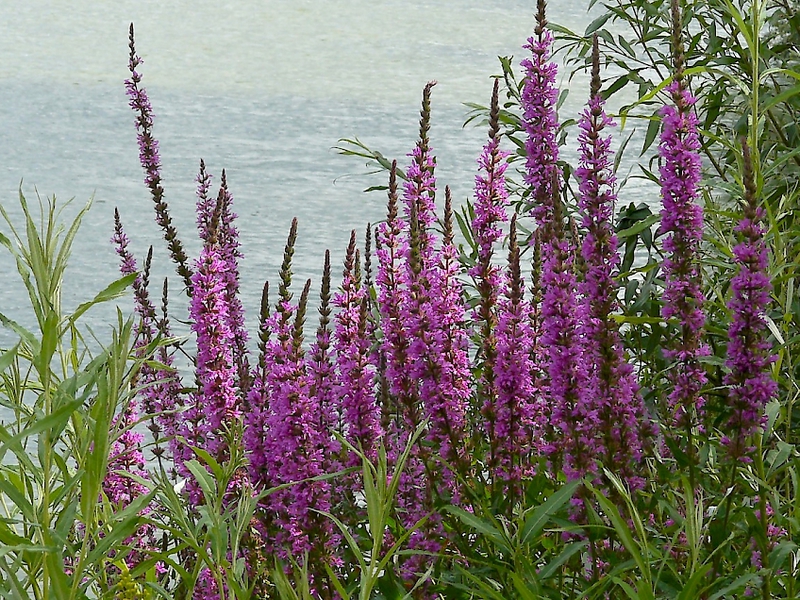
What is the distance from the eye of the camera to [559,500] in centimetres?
114

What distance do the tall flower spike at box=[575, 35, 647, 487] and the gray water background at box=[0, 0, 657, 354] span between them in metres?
2.63

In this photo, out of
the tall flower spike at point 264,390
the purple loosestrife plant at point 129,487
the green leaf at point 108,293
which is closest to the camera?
the green leaf at point 108,293

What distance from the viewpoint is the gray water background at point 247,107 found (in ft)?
15.0

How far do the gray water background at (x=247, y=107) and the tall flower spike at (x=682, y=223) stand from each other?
8.75ft

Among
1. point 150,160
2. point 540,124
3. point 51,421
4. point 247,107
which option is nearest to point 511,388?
point 540,124

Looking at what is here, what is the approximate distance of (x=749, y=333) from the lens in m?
1.13

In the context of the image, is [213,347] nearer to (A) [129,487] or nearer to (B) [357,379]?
(B) [357,379]

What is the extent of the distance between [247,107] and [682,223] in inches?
207

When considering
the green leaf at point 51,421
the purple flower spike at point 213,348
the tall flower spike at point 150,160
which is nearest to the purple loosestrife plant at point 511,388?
the purple flower spike at point 213,348

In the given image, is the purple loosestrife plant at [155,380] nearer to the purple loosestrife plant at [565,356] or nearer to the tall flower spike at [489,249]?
the tall flower spike at [489,249]

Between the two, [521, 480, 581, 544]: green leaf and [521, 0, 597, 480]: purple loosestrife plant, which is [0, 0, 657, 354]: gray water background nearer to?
[521, 0, 597, 480]: purple loosestrife plant

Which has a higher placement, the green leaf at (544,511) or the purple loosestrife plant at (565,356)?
the purple loosestrife plant at (565,356)

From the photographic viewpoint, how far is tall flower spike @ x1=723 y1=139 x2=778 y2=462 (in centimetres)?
112

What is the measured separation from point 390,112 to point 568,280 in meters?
4.87
